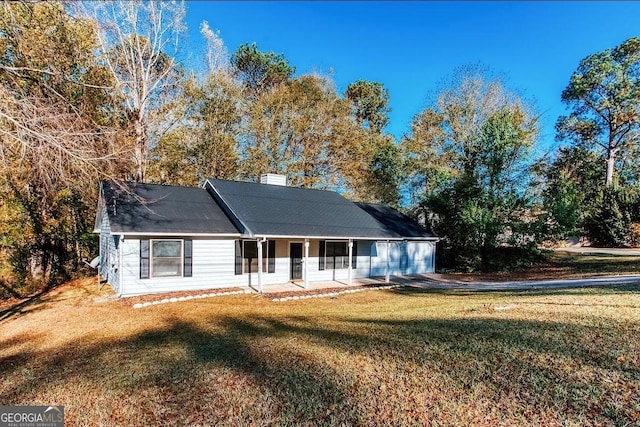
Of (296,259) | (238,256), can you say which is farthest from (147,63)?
(296,259)

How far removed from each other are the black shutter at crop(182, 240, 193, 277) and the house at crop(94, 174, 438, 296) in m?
0.03

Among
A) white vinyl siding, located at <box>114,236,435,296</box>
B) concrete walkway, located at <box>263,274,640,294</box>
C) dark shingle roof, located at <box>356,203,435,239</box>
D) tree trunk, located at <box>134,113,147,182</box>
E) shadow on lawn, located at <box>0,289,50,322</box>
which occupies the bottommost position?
shadow on lawn, located at <box>0,289,50,322</box>

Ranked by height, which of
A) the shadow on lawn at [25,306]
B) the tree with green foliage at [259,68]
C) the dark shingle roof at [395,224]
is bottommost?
the shadow on lawn at [25,306]

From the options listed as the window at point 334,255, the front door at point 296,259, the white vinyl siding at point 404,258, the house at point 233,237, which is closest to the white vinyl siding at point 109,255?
the house at point 233,237

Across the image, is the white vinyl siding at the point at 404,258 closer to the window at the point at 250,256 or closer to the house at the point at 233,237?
the house at the point at 233,237

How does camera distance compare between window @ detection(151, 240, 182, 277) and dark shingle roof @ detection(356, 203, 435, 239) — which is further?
dark shingle roof @ detection(356, 203, 435, 239)

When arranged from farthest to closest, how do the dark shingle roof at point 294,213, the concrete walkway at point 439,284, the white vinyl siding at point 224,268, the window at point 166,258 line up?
1. the dark shingle roof at point 294,213
2. the concrete walkway at point 439,284
3. the window at point 166,258
4. the white vinyl siding at point 224,268

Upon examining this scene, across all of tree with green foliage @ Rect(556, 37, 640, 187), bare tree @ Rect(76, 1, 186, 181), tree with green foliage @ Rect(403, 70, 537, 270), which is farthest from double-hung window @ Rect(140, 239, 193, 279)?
tree with green foliage @ Rect(556, 37, 640, 187)

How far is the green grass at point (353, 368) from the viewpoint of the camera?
11.0 feet

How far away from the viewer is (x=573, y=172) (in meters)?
28.4

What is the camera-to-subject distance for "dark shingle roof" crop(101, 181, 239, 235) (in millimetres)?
10773

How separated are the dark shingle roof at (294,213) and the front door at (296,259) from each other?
1181 mm

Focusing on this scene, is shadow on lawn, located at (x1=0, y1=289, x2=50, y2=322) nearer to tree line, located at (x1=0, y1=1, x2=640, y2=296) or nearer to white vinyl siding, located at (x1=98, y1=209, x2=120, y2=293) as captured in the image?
tree line, located at (x1=0, y1=1, x2=640, y2=296)

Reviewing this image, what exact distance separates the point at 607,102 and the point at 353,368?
30.8 m
